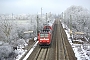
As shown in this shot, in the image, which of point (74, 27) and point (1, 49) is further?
point (74, 27)

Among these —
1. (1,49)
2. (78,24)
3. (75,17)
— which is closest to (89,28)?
(78,24)

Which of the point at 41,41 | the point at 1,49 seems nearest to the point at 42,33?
the point at 41,41

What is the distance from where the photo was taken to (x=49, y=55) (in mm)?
20281

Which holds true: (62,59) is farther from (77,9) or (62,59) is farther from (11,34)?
(77,9)

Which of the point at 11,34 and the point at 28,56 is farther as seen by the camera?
the point at 11,34

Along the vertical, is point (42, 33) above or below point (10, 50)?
above

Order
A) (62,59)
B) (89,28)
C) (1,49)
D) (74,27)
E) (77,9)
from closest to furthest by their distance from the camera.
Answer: (62,59) < (1,49) < (89,28) < (74,27) < (77,9)

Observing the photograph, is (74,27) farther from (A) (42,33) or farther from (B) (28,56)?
(B) (28,56)

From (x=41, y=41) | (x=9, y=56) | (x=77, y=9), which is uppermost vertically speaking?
(x=77, y=9)

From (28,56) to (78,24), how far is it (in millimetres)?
43747

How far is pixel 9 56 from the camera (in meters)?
23.6

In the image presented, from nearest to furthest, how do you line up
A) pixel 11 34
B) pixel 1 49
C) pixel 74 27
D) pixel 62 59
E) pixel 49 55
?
pixel 62 59
pixel 49 55
pixel 1 49
pixel 11 34
pixel 74 27

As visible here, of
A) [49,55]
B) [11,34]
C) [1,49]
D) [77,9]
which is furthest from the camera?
[77,9]

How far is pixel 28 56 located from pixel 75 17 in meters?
47.5
